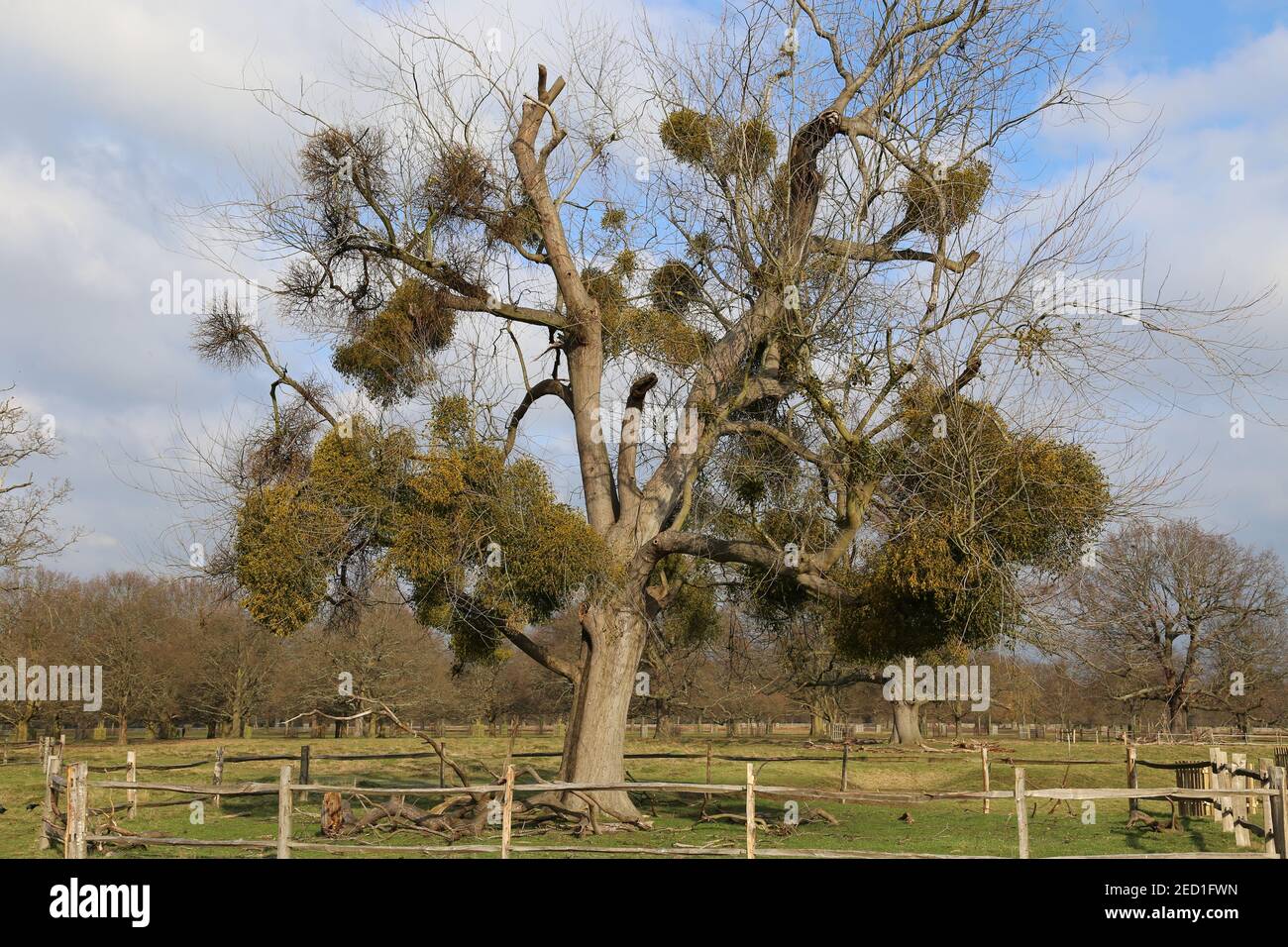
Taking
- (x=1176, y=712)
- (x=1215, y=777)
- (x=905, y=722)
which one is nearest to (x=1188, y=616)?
(x=1176, y=712)

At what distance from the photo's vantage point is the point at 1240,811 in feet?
45.6

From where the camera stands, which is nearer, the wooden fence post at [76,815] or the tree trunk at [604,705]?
the wooden fence post at [76,815]

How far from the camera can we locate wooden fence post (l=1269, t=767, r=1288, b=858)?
1037 centimetres

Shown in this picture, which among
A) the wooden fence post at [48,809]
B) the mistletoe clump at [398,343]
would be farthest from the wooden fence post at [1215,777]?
the wooden fence post at [48,809]

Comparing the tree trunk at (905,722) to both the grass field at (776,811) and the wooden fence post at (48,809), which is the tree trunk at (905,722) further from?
the wooden fence post at (48,809)

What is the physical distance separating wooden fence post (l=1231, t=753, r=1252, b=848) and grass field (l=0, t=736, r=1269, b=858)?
273 mm

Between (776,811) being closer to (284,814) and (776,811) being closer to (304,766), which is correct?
(304,766)

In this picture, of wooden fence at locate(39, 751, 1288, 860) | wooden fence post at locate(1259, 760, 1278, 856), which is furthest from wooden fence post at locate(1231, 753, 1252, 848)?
wooden fence post at locate(1259, 760, 1278, 856)

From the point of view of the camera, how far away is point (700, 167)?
13.0 meters

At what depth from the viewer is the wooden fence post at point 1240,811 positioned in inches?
512

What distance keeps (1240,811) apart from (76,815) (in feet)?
46.7

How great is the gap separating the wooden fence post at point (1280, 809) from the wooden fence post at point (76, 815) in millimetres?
11953
